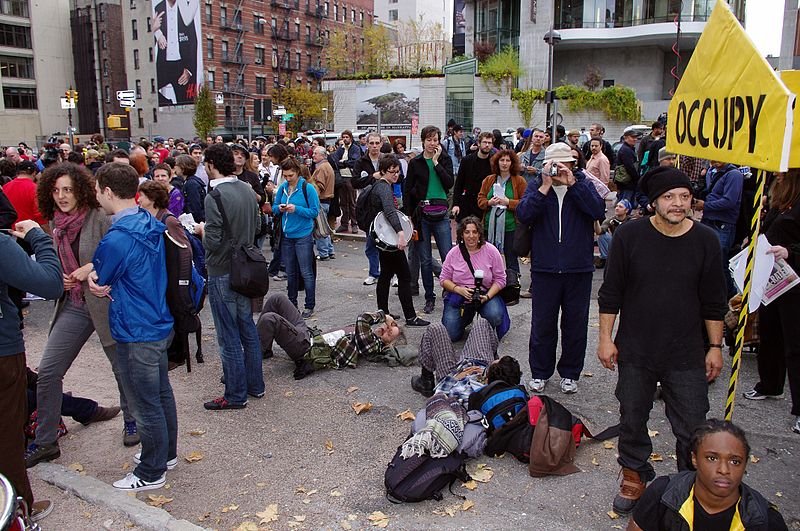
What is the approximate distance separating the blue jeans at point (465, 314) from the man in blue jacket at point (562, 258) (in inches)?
45.0

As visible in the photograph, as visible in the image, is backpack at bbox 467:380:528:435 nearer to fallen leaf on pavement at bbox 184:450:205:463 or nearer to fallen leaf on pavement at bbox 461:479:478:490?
fallen leaf on pavement at bbox 461:479:478:490

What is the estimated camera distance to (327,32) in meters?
75.4

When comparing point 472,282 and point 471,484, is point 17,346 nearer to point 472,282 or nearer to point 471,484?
point 471,484

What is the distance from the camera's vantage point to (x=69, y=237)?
4738 mm

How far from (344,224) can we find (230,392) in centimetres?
950

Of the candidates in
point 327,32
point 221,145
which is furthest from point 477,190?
point 327,32

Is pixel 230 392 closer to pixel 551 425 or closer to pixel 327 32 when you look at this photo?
pixel 551 425

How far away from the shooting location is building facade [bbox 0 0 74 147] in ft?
217

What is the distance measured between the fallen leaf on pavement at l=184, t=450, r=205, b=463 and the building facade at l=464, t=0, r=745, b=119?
35.8m

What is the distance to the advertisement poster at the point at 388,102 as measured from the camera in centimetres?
3900

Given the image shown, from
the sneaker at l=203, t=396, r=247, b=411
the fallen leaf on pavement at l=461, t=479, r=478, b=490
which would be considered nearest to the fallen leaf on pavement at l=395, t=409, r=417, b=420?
the fallen leaf on pavement at l=461, t=479, r=478, b=490

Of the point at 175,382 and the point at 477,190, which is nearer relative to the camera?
the point at 175,382

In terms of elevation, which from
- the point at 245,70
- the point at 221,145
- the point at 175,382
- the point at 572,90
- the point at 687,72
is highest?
the point at 245,70

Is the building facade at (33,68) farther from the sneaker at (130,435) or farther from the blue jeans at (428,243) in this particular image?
the sneaker at (130,435)
